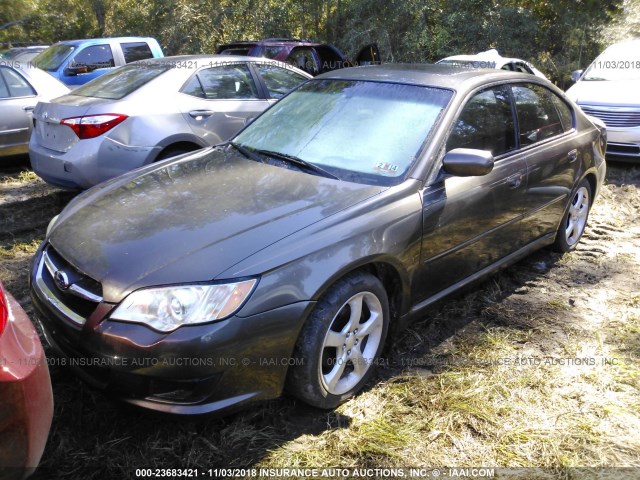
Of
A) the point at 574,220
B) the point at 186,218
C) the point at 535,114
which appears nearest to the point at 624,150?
the point at 574,220

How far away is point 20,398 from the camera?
1771 millimetres

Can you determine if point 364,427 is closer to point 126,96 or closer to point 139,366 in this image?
point 139,366

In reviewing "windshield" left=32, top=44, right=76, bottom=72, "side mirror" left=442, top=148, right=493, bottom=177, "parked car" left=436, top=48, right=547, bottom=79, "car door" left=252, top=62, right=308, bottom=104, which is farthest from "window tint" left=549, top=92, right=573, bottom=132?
"windshield" left=32, top=44, right=76, bottom=72

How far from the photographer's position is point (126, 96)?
17.3 ft

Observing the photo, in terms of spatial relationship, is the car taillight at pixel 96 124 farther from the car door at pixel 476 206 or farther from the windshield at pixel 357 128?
the car door at pixel 476 206

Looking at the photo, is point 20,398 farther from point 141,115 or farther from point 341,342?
point 141,115

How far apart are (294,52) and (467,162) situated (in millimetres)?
7808


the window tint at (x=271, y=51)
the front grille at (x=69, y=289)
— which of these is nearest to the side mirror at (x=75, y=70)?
the window tint at (x=271, y=51)

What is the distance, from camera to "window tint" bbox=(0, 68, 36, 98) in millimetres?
6660

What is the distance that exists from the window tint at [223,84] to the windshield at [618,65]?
18.4 feet

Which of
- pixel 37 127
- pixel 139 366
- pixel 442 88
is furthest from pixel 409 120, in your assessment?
pixel 37 127

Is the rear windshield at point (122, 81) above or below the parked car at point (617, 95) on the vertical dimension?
above

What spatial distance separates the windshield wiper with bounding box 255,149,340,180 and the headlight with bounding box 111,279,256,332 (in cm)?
106

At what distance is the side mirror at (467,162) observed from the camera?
10.0 ft
